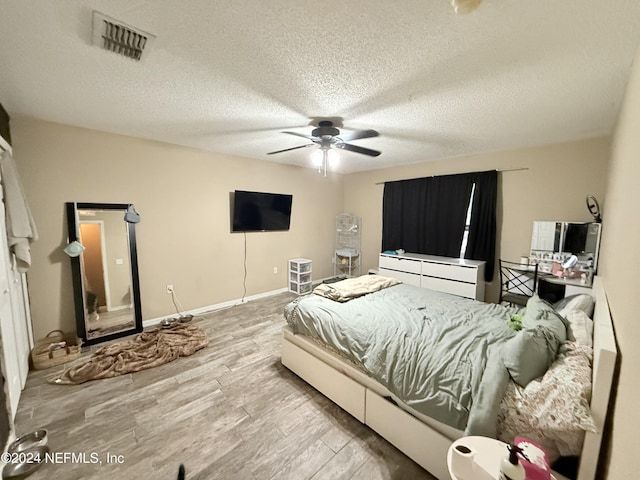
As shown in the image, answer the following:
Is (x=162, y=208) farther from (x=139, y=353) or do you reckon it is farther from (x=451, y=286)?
(x=451, y=286)

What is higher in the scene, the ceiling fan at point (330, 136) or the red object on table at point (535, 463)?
the ceiling fan at point (330, 136)

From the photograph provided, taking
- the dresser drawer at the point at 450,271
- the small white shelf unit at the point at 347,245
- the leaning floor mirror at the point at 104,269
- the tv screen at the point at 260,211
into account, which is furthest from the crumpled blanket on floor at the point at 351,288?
the leaning floor mirror at the point at 104,269

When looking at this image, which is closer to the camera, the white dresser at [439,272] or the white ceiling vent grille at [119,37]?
the white ceiling vent grille at [119,37]

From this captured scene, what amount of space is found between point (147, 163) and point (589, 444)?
4407 millimetres

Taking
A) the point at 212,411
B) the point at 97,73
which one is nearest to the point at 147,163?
the point at 97,73

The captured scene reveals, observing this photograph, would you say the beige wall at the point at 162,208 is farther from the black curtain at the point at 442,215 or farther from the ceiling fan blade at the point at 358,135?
the ceiling fan blade at the point at 358,135

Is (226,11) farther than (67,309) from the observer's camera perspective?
No

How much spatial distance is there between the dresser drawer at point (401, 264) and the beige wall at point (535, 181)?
1.10m

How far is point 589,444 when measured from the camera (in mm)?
1090

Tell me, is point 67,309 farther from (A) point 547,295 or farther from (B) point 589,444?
(A) point 547,295

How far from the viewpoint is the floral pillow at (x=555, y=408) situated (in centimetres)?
113

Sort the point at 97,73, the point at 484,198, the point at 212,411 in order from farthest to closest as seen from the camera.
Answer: the point at 484,198, the point at 212,411, the point at 97,73

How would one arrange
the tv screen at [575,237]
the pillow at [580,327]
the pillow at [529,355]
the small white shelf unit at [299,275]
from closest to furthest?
the pillow at [529,355], the pillow at [580,327], the tv screen at [575,237], the small white shelf unit at [299,275]

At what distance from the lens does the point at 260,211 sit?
436 centimetres
